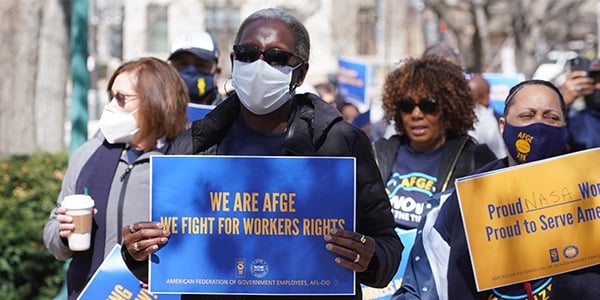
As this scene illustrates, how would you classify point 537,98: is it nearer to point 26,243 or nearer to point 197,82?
point 197,82

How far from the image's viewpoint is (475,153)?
5.25 m

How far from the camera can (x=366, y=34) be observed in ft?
149

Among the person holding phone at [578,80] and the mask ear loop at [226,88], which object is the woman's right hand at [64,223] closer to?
the mask ear loop at [226,88]

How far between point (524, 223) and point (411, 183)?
5.68 feet

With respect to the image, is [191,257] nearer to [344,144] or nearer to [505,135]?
[344,144]

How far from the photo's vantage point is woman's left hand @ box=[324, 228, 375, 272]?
3.23 meters

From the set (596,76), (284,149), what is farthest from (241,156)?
(596,76)

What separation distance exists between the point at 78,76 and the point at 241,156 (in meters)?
4.87

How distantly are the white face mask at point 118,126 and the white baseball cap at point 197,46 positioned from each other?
172 centimetres

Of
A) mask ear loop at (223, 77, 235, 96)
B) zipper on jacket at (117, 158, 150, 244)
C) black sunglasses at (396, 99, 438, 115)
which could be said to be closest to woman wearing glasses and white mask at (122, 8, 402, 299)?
mask ear loop at (223, 77, 235, 96)

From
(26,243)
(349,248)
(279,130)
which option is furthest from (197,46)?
(349,248)

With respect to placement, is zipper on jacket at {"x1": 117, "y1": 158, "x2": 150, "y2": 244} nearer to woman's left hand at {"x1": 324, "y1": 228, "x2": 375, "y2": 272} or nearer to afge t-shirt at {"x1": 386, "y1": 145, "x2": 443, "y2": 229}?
afge t-shirt at {"x1": 386, "y1": 145, "x2": 443, "y2": 229}

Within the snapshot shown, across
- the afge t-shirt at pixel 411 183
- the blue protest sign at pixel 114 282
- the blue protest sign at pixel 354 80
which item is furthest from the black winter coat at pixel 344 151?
the blue protest sign at pixel 354 80

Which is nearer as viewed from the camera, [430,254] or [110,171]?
[430,254]
